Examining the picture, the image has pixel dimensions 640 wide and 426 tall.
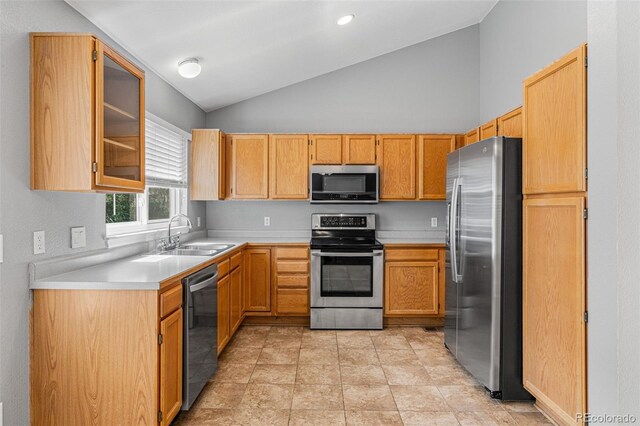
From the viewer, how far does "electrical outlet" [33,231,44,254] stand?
1.91 metres

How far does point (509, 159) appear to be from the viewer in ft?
8.16

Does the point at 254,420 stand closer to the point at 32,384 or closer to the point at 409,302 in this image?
the point at 32,384

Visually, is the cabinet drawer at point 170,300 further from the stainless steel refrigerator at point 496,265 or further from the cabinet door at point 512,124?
the cabinet door at point 512,124

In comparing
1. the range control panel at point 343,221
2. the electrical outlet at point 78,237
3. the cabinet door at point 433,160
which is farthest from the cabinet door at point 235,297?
the cabinet door at point 433,160

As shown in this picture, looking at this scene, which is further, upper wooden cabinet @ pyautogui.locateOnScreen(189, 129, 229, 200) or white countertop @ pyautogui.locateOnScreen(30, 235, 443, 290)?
upper wooden cabinet @ pyautogui.locateOnScreen(189, 129, 229, 200)

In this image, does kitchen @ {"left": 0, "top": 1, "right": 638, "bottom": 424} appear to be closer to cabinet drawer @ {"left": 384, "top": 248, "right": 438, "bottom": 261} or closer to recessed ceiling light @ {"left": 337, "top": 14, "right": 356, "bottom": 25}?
recessed ceiling light @ {"left": 337, "top": 14, "right": 356, "bottom": 25}

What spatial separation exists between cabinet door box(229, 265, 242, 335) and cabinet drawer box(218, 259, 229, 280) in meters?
0.16

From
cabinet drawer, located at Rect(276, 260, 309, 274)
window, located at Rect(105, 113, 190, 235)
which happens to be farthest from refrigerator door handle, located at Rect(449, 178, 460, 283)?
window, located at Rect(105, 113, 190, 235)

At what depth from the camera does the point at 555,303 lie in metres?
2.11

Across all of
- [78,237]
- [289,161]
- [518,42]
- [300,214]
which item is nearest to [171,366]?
[78,237]

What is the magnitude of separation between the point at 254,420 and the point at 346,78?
3809mm

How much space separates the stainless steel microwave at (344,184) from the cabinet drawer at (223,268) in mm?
1352

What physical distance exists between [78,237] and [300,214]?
8.94ft

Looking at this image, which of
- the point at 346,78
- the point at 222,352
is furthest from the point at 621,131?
the point at 346,78
